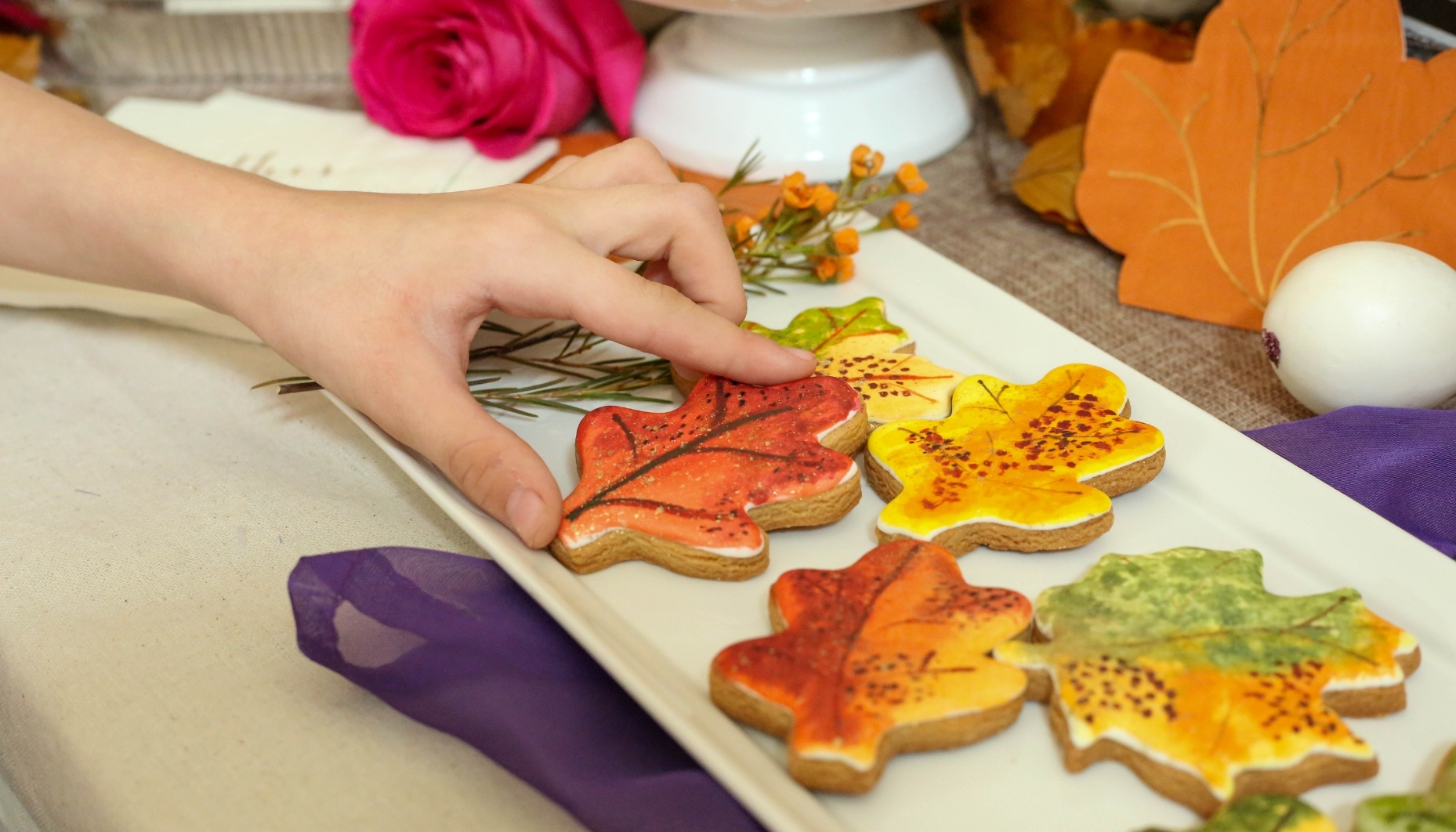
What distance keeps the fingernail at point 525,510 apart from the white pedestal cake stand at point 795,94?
2.21 feet

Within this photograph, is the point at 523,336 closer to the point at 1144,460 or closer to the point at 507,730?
the point at 507,730

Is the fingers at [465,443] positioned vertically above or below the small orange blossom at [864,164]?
below

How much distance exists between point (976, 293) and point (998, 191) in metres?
0.37

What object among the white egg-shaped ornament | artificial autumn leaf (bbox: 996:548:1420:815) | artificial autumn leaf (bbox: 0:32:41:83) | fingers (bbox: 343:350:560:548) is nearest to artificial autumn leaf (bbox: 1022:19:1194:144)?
the white egg-shaped ornament

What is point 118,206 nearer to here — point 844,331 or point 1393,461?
point 844,331

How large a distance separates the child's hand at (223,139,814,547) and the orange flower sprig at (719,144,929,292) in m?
0.22

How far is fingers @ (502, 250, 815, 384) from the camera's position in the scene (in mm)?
801

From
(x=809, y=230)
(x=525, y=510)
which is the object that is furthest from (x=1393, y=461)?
(x=525, y=510)

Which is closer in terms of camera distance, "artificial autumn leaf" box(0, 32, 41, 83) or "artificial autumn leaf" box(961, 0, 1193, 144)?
"artificial autumn leaf" box(961, 0, 1193, 144)

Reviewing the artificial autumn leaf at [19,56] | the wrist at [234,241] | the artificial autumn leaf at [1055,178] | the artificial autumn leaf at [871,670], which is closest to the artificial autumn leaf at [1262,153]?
the artificial autumn leaf at [1055,178]

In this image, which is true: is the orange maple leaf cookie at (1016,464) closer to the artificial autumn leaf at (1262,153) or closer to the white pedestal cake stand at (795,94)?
the artificial autumn leaf at (1262,153)

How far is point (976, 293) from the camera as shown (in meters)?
1.03

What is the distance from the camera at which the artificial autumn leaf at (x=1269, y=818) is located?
0.57 meters

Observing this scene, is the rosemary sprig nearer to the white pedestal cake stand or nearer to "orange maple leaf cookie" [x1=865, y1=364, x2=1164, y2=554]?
"orange maple leaf cookie" [x1=865, y1=364, x2=1164, y2=554]
